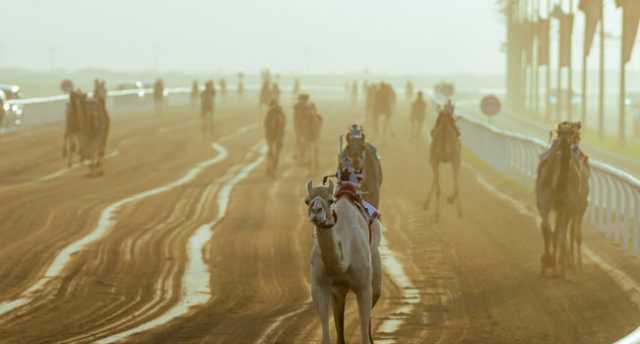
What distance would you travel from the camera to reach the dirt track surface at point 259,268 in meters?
12.6

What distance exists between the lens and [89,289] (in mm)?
14945

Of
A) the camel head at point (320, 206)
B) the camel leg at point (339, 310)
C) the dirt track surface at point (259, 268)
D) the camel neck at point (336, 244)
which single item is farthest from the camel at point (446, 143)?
the camel head at point (320, 206)

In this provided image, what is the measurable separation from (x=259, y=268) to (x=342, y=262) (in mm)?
7141

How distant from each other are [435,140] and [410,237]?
4.11m

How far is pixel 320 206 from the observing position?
8812 mm

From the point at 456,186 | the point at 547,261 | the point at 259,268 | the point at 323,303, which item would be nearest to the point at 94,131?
the point at 456,186

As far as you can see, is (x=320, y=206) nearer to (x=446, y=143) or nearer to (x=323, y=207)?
(x=323, y=207)

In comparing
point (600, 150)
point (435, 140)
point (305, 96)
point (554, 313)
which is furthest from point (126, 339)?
point (600, 150)

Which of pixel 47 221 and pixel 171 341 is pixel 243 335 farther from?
pixel 47 221

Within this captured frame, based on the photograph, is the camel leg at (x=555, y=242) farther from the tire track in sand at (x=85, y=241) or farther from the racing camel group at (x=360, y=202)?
the tire track in sand at (x=85, y=241)

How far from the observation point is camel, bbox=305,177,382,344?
9.48 metres

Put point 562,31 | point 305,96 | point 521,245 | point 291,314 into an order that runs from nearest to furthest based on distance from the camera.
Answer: point 291,314
point 521,245
point 305,96
point 562,31

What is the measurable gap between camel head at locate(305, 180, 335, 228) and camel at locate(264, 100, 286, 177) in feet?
74.1

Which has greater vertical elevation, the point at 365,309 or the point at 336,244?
the point at 336,244
